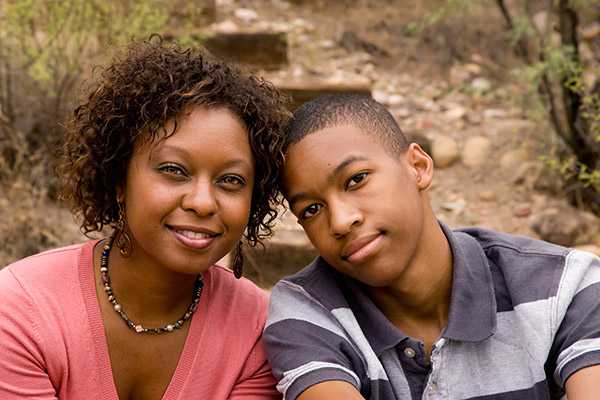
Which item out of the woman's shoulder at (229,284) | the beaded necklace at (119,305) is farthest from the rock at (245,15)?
the beaded necklace at (119,305)

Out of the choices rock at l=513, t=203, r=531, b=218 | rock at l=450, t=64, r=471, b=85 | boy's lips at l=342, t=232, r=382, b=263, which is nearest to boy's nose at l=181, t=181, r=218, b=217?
boy's lips at l=342, t=232, r=382, b=263

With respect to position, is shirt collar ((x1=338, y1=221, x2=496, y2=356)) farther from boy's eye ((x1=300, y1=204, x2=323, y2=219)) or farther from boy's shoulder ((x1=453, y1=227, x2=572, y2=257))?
boy's eye ((x1=300, y1=204, x2=323, y2=219))

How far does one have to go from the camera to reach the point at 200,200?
184 centimetres

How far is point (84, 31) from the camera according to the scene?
4352mm

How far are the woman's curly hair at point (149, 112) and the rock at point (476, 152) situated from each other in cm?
333

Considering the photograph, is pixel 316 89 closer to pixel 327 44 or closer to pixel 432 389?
pixel 327 44

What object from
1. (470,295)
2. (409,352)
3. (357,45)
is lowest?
(357,45)

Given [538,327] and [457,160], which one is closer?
[538,327]

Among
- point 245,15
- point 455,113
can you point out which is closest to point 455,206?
point 455,113

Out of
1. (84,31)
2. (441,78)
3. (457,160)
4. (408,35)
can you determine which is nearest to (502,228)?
(457,160)

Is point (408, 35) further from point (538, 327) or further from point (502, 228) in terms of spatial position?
point (538, 327)

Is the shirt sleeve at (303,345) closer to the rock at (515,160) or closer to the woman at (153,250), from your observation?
the woman at (153,250)

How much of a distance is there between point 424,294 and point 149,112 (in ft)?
3.19

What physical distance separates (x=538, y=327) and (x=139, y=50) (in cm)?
142
